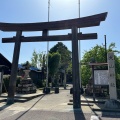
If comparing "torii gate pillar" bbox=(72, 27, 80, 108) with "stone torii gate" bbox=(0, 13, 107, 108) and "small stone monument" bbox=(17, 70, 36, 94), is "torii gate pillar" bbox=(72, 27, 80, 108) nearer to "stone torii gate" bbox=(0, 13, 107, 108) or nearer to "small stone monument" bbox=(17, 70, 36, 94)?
"stone torii gate" bbox=(0, 13, 107, 108)

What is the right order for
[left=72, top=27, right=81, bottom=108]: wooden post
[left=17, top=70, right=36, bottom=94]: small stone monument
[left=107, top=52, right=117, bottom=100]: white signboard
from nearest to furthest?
[left=107, top=52, right=117, bottom=100]: white signboard
[left=72, top=27, right=81, bottom=108]: wooden post
[left=17, top=70, right=36, bottom=94]: small stone monument

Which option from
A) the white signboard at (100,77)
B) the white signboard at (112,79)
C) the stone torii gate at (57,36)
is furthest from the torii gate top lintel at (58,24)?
the white signboard at (100,77)

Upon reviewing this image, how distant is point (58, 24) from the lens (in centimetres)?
1279

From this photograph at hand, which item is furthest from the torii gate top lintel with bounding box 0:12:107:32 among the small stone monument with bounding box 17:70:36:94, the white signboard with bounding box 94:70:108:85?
the small stone monument with bounding box 17:70:36:94

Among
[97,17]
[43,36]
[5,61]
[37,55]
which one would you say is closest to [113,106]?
[97,17]

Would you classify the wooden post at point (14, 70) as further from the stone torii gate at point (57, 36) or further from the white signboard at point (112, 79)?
the white signboard at point (112, 79)

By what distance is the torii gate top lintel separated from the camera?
11791 millimetres

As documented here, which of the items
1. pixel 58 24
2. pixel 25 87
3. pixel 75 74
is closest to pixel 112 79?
pixel 75 74

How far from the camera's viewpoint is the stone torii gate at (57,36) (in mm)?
11742

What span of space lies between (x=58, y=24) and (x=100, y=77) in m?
4.63

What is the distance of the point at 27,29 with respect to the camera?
44.0 ft

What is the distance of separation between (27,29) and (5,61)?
15.7 m

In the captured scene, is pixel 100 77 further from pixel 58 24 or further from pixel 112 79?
pixel 58 24

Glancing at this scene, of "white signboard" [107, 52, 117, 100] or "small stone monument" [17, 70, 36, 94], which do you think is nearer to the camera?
"white signboard" [107, 52, 117, 100]
